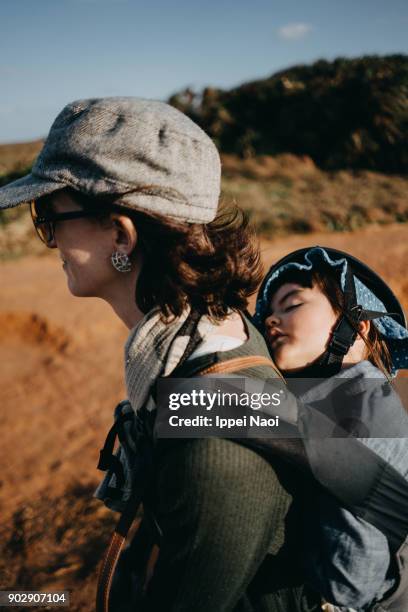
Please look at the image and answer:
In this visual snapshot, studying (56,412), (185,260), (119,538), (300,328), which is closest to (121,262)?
(185,260)

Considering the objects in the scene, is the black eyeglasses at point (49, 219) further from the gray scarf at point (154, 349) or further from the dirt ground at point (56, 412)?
the dirt ground at point (56, 412)

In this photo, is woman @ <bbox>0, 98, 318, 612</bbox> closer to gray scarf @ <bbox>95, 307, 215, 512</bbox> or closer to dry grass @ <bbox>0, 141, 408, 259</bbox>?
gray scarf @ <bbox>95, 307, 215, 512</bbox>

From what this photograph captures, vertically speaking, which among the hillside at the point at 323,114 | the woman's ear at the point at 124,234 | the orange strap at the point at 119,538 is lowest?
the hillside at the point at 323,114

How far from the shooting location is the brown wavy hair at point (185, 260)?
1346 mm

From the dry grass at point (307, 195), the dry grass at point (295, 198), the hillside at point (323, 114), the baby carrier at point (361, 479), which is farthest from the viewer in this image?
the hillside at point (323, 114)

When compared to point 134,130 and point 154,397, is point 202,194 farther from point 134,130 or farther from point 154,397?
point 154,397

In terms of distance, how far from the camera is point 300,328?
198 cm

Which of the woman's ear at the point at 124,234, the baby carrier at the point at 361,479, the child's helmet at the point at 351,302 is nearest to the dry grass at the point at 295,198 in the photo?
the child's helmet at the point at 351,302

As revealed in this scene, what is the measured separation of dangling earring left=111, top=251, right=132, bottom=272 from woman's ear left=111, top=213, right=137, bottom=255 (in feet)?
0.05

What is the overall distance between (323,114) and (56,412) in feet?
40.4

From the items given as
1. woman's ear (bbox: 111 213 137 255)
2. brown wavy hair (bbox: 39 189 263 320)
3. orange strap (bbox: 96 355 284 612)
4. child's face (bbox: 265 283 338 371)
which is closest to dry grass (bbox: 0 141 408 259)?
child's face (bbox: 265 283 338 371)

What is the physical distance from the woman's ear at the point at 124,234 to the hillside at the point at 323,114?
13587 mm

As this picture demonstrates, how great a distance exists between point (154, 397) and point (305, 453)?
1.30 feet

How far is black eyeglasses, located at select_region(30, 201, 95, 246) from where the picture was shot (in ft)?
4.65
